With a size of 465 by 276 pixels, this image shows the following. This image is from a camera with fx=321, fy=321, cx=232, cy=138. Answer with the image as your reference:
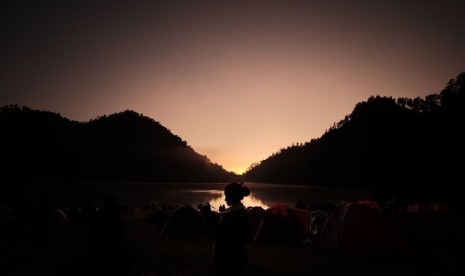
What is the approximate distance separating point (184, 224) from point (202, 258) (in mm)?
4404

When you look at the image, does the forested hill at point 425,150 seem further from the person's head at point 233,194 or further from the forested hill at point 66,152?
the forested hill at point 66,152

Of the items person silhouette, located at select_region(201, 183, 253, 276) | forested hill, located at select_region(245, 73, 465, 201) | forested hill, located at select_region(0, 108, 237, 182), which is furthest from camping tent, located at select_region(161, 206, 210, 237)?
forested hill, located at select_region(245, 73, 465, 201)

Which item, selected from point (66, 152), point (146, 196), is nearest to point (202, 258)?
point (146, 196)

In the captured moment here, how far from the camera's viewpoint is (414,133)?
77.8 metres

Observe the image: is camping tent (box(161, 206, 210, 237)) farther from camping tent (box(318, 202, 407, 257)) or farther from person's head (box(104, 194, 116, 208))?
person's head (box(104, 194, 116, 208))

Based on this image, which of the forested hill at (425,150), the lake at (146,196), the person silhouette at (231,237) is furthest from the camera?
the forested hill at (425,150)

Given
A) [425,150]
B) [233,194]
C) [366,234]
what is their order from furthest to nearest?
[425,150]
[366,234]
[233,194]

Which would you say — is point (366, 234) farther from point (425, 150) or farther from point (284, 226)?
point (425, 150)

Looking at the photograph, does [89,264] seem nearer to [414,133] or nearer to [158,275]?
[158,275]

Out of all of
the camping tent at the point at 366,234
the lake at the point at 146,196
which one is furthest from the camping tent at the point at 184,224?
the lake at the point at 146,196

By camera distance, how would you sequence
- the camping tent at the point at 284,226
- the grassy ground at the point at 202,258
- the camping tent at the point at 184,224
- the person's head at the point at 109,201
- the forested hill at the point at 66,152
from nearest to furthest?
1. the person's head at the point at 109,201
2. the grassy ground at the point at 202,258
3. the camping tent at the point at 284,226
4. the camping tent at the point at 184,224
5. the forested hill at the point at 66,152

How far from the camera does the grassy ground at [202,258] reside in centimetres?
943

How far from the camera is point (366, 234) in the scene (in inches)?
436

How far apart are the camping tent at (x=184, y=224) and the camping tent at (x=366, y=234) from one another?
6.85 metres
